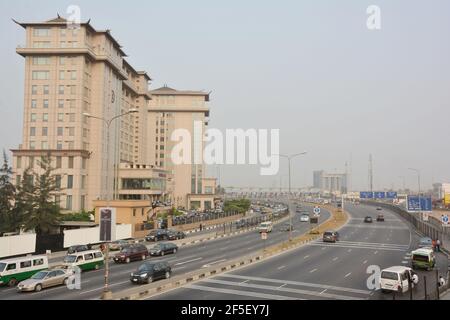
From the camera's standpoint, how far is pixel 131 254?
35.8 metres

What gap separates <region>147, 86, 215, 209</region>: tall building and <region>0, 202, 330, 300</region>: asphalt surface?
78576 mm

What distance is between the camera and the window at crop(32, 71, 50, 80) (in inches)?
2830

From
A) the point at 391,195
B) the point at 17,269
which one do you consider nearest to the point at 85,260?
the point at 17,269

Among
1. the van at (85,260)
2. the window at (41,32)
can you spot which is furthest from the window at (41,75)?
the van at (85,260)

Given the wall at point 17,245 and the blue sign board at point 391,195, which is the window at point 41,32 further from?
the blue sign board at point 391,195

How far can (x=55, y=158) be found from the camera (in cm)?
6919

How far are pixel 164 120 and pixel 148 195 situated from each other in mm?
67746

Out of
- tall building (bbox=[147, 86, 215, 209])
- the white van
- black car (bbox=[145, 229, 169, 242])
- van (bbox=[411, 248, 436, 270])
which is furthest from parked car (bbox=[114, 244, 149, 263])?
tall building (bbox=[147, 86, 215, 209])

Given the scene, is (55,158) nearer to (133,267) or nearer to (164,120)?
(133,267)

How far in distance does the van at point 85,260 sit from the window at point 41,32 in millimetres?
53332

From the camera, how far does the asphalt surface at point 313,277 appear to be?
881 inches

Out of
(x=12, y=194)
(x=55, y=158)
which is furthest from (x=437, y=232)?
(x=55, y=158)

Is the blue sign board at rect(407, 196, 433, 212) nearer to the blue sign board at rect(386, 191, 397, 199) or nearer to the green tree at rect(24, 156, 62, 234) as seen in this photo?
the blue sign board at rect(386, 191, 397, 199)
